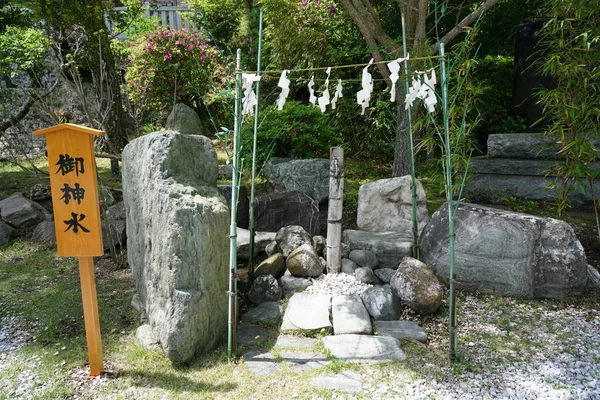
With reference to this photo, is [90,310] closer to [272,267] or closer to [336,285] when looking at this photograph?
[272,267]

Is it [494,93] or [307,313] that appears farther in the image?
[494,93]

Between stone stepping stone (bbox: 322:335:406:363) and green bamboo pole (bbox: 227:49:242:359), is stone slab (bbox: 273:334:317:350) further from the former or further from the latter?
green bamboo pole (bbox: 227:49:242:359)

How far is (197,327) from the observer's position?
3.21m

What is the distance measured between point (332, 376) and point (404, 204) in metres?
2.59

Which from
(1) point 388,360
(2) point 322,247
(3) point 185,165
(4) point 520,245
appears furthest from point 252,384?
(4) point 520,245

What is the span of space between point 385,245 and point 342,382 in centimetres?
190

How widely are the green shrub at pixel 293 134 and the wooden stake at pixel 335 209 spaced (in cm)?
288

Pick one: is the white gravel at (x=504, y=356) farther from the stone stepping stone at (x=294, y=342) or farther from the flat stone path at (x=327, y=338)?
the stone stepping stone at (x=294, y=342)

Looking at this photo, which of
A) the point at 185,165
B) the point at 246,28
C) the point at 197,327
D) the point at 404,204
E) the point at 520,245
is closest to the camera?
the point at 197,327

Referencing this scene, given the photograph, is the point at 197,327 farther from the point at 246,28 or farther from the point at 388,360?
the point at 246,28

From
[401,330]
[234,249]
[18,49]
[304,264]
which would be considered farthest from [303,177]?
[18,49]

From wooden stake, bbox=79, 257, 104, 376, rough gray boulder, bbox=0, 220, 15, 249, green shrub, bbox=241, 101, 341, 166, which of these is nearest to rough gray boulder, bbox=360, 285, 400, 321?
wooden stake, bbox=79, 257, 104, 376

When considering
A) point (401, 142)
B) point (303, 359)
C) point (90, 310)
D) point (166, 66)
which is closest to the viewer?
point (90, 310)

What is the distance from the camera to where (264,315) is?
3.90 m
